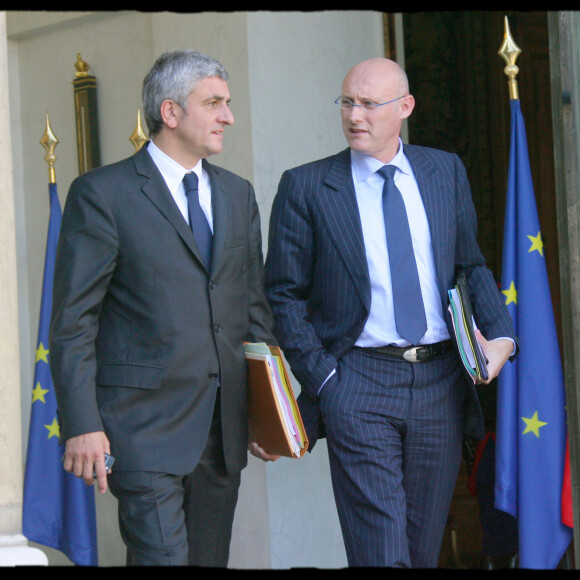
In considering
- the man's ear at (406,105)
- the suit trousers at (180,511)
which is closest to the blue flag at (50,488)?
the suit trousers at (180,511)

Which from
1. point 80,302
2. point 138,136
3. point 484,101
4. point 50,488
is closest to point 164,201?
A: point 80,302

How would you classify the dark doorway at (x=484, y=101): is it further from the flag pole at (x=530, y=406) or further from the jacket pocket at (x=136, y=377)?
the jacket pocket at (x=136, y=377)

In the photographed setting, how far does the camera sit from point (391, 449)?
3.63 metres

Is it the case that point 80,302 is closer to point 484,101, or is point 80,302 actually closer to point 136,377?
point 136,377

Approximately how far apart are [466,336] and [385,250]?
1.26 ft

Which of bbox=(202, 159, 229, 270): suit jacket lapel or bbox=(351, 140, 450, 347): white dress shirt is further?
bbox=(351, 140, 450, 347): white dress shirt

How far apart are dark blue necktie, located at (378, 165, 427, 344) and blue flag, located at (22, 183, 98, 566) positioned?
1.94 m

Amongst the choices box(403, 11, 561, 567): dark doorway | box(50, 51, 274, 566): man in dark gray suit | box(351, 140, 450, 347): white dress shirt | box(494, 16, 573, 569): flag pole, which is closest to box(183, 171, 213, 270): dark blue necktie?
box(50, 51, 274, 566): man in dark gray suit

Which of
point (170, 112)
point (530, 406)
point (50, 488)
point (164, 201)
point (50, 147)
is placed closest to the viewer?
point (164, 201)

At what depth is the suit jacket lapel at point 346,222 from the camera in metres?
3.64

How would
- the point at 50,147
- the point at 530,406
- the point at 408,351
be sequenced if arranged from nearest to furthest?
the point at 408,351, the point at 530,406, the point at 50,147

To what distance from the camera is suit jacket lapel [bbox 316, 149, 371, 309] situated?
143 inches

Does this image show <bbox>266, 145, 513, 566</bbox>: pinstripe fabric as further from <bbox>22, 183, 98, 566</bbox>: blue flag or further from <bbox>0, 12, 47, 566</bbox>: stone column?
<bbox>22, 183, 98, 566</bbox>: blue flag

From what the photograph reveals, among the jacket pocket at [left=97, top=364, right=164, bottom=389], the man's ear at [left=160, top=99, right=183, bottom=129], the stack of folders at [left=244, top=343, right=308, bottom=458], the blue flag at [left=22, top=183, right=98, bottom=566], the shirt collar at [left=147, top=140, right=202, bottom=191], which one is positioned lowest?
the blue flag at [left=22, top=183, right=98, bottom=566]
